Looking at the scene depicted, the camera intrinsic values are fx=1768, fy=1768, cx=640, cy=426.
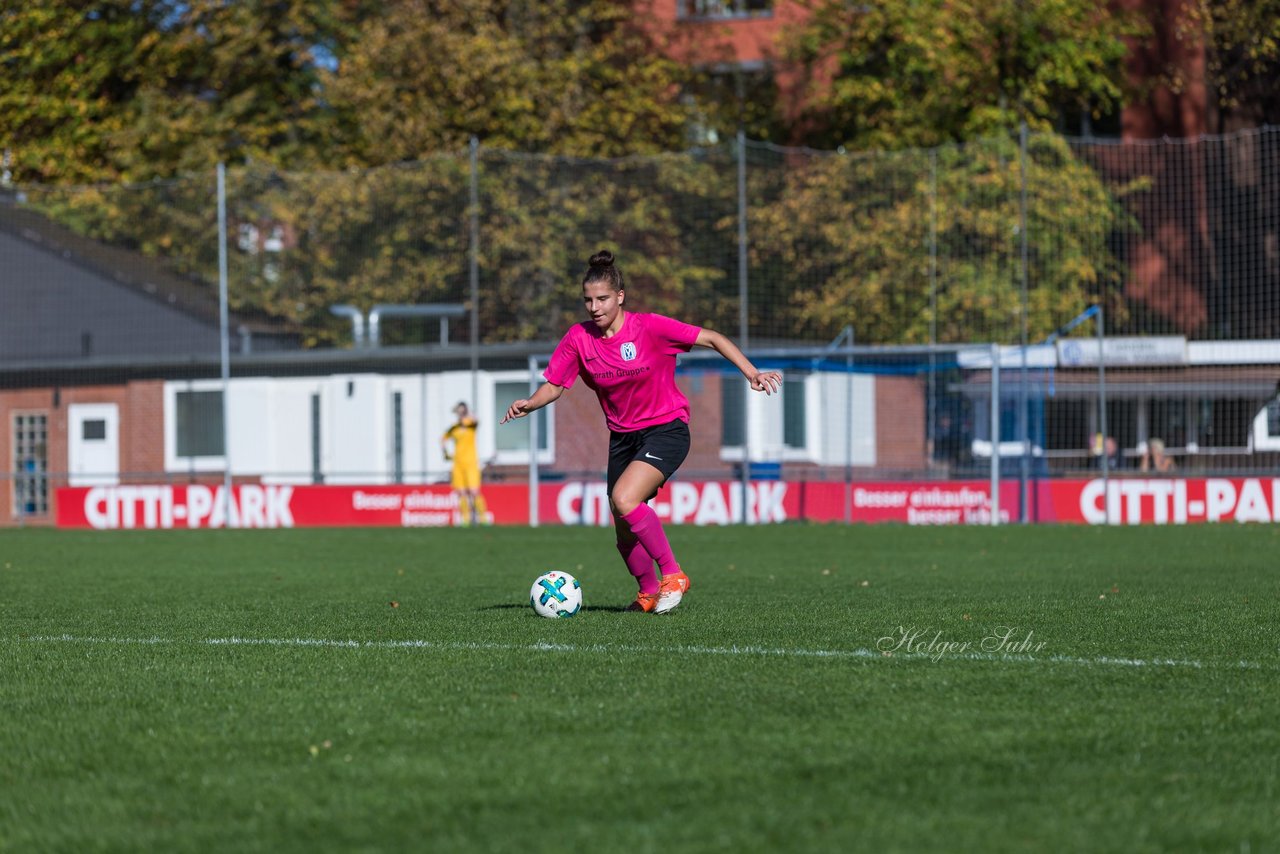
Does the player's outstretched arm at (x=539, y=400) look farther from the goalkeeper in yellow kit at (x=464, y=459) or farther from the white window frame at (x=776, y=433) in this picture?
the white window frame at (x=776, y=433)

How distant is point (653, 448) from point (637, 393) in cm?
32

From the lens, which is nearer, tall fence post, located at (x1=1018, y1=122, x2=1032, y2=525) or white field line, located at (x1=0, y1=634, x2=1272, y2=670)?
white field line, located at (x1=0, y1=634, x2=1272, y2=670)

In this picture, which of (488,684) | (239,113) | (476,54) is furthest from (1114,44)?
(488,684)

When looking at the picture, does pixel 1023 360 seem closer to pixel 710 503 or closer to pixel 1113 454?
pixel 1113 454

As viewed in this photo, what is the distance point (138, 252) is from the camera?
28750 mm

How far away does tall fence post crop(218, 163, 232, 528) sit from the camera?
87.4 feet

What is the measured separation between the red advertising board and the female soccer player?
15306 mm

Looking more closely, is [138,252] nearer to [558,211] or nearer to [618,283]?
[558,211]

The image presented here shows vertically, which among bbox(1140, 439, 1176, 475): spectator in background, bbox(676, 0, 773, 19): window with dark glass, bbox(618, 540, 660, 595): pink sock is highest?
bbox(676, 0, 773, 19): window with dark glass

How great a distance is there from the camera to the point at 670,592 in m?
9.47

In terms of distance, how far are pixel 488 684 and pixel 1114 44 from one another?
96.4ft

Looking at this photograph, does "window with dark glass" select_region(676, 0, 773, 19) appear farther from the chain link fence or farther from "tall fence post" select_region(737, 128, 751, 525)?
"tall fence post" select_region(737, 128, 751, 525)

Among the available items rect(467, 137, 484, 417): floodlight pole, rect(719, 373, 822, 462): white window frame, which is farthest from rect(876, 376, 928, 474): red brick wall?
rect(467, 137, 484, 417): floodlight pole

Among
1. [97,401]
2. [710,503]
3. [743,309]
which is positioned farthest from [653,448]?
[97,401]
